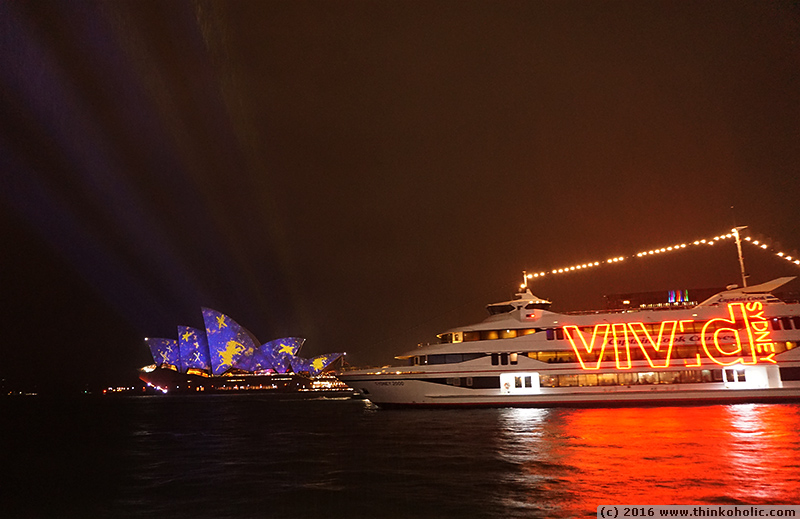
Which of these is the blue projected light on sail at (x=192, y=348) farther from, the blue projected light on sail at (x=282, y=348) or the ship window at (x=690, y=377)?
the ship window at (x=690, y=377)

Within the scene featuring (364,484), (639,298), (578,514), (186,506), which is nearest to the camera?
(578,514)

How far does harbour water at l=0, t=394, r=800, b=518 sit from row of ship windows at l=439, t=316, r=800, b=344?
7.00 meters

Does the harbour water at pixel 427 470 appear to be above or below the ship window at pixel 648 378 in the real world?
below

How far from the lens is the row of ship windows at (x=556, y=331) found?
29.0 m

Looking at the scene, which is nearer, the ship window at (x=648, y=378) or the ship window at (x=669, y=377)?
the ship window at (x=669, y=377)

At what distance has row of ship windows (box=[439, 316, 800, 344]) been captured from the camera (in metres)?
29.0

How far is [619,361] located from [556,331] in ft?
12.1

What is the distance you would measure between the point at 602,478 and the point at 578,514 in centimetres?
275

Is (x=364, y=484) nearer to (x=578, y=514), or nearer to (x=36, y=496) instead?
(x=578, y=514)

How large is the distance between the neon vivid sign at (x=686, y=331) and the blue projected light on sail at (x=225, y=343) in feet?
294

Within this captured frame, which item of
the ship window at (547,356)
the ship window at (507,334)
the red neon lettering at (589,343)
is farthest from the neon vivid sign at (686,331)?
the ship window at (507,334)

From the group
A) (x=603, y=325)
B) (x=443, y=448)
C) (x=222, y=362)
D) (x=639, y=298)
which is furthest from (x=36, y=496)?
(x=222, y=362)

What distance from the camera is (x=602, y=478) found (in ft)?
35.2

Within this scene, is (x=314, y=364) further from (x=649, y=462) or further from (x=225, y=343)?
(x=649, y=462)
